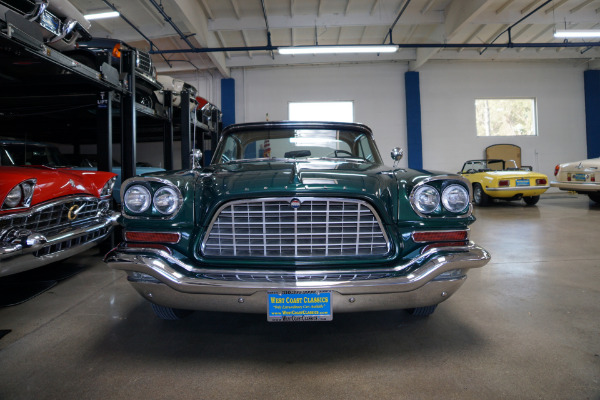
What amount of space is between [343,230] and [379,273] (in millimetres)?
275

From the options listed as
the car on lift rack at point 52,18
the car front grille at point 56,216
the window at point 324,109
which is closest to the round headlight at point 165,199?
the car front grille at point 56,216

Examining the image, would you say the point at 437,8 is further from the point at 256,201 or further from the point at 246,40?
the point at 256,201

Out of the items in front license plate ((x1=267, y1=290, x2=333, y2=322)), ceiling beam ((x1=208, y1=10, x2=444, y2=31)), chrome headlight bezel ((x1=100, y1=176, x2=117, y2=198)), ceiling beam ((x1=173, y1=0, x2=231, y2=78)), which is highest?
ceiling beam ((x1=208, y1=10, x2=444, y2=31))

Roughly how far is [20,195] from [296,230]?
2.15 metres

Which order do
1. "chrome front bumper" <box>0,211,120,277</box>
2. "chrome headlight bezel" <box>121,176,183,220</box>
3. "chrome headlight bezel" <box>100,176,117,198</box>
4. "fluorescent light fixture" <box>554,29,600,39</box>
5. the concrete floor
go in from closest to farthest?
the concrete floor, "chrome headlight bezel" <box>121,176,183,220</box>, "chrome front bumper" <box>0,211,120,277</box>, "chrome headlight bezel" <box>100,176,117,198</box>, "fluorescent light fixture" <box>554,29,600,39</box>

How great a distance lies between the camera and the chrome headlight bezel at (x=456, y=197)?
1.76m

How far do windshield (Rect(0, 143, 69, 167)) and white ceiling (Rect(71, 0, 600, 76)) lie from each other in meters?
4.22

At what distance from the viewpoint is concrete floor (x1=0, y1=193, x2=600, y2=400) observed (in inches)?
58.1

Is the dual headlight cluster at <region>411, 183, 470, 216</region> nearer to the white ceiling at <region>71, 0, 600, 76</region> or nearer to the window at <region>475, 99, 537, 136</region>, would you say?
the white ceiling at <region>71, 0, 600, 76</region>

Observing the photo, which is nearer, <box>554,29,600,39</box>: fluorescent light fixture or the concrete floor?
the concrete floor

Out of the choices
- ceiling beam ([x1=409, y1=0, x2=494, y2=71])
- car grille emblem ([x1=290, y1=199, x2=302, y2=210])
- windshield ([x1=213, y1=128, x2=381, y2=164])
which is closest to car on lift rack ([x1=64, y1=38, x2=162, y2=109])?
windshield ([x1=213, y1=128, x2=381, y2=164])

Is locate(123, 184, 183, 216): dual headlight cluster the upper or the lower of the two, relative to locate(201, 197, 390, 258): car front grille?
upper

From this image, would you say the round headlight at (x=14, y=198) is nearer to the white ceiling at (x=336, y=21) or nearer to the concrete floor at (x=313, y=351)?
the concrete floor at (x=313, y=351)

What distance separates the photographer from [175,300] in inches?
63.1
